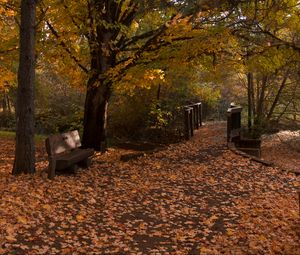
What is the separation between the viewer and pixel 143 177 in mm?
9078

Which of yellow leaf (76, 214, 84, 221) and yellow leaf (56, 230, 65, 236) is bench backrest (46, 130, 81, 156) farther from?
yellow leaf (56, 230, 65, 236)

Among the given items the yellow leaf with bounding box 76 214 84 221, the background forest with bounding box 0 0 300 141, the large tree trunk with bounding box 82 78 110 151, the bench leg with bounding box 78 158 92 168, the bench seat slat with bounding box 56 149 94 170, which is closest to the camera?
the yellow leaf with bounding box 76 214 84 221

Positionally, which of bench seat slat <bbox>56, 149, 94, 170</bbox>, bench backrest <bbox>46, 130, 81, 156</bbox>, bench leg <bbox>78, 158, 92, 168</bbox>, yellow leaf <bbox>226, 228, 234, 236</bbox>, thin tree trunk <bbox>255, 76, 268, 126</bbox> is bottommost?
yellow leaf <bbox>226, 228, 234, 236</bbox>

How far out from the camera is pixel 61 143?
8.85 metres

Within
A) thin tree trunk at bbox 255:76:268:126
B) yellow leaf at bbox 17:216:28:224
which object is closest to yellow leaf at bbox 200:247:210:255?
yellow leaf at bbox 17:216:28:224

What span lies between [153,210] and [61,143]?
3043mm

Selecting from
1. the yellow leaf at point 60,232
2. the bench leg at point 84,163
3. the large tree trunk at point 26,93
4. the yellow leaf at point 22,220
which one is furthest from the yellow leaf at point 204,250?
the bench leg at point 84,163

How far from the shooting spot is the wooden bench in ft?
26.9

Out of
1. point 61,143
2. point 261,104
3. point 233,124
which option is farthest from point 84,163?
point 261,104

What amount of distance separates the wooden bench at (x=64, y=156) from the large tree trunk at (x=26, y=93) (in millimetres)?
523

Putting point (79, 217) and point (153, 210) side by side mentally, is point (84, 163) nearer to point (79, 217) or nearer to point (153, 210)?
point (153, 210)

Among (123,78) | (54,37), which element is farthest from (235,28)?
(54,37)

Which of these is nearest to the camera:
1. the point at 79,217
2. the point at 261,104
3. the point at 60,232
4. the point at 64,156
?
the point at 60,232

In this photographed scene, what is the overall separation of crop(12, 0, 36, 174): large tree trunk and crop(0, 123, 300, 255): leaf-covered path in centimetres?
44
